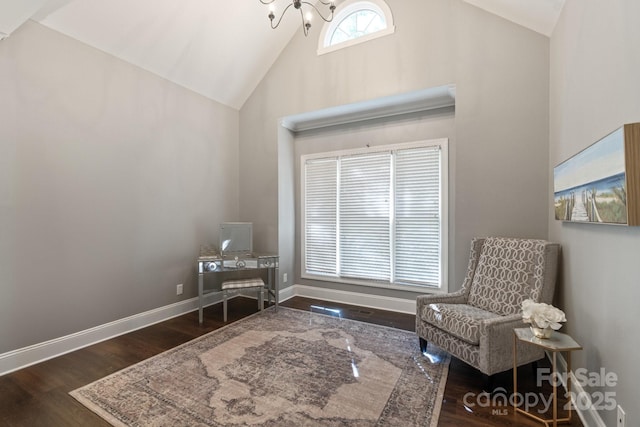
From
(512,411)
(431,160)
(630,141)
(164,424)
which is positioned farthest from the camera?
(431,160)

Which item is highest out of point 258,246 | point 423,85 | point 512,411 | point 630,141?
point 423,85

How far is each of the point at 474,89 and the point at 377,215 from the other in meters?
1.90

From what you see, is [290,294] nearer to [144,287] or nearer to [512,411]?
[144,287]

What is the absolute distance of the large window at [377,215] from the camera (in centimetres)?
376

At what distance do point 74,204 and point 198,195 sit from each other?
1.45 meters

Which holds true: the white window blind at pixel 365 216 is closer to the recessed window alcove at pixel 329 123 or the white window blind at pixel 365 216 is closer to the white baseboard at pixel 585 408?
the recessed window alcove at pixel 329 123

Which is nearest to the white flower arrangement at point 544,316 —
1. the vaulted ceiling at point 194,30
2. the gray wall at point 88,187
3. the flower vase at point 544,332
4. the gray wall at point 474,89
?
the flower vase at point 544,332

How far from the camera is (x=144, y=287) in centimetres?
347

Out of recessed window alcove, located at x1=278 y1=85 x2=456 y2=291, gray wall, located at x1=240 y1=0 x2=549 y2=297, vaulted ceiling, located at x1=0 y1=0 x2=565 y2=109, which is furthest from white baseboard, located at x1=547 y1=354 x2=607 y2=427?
vaulted ceiling, located at x1=0 y1=0 x2=565 y2=109

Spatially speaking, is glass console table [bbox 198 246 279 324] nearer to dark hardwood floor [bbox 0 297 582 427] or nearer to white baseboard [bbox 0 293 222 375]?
white baseboard [bbox 0 293 222 375]

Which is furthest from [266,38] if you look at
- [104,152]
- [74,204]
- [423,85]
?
[74,204]

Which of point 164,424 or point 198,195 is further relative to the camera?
point 198,195

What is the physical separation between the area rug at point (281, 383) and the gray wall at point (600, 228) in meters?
1.05

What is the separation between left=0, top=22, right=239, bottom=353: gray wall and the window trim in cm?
193
